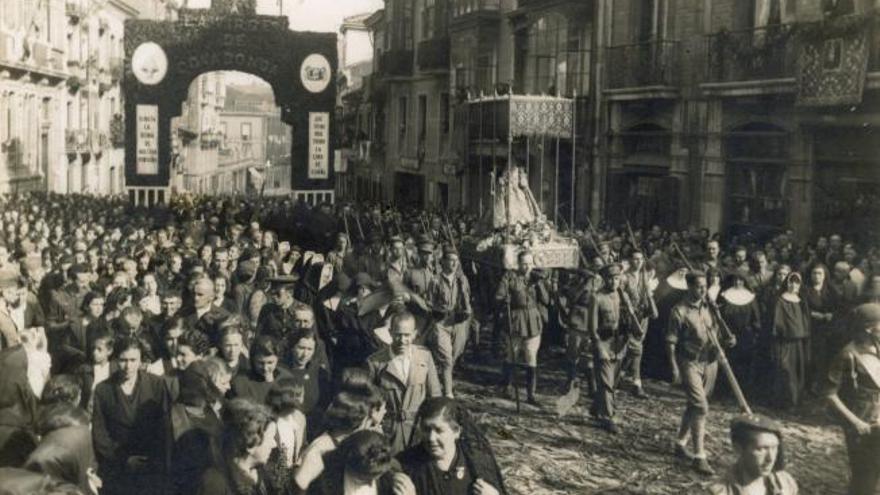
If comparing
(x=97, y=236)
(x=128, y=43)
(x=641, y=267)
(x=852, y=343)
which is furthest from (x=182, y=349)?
(x=128, y=43)

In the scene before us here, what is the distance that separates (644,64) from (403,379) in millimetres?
14107

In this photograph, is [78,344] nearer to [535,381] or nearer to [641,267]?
[535,381]

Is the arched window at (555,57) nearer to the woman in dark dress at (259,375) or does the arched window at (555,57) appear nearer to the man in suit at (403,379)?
the man in suit at (403,379)

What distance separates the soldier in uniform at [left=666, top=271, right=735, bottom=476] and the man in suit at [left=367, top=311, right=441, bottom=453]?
8.70 ft

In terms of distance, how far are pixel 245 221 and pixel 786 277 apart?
14907 mm

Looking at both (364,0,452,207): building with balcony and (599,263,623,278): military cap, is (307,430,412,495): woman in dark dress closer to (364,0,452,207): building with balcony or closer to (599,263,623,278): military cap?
(599,263,623,278): military cap

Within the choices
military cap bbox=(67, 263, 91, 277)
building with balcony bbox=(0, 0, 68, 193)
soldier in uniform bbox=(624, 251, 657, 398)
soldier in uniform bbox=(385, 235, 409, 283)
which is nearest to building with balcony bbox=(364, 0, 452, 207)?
building with balcony bbox=(0, 0, 68, 193)

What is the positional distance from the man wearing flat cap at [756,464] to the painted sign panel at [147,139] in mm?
23222

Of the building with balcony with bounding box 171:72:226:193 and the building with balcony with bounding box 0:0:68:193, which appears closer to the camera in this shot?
the building with balcony with bounding box 0:0:68:193

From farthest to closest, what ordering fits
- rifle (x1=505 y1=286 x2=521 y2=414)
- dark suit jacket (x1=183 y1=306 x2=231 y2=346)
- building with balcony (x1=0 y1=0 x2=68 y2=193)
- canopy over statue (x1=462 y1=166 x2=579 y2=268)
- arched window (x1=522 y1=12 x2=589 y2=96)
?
1. arched window (x1=522 y1=12 x2=589 y2=96)
2. building with balcony (x1=0 y1=0 x2=68 y2=193)
3. canopy over statue (x1=462 y1=166 x2=579 y2=268)
4. rifle (x1=505 y1=286 x2=521 y2=414)
5. dark suit jacket (x1=183 y1=306 x2=231 y2=346)

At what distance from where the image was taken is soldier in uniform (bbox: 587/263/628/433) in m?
9.24

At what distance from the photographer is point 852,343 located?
19.7ft

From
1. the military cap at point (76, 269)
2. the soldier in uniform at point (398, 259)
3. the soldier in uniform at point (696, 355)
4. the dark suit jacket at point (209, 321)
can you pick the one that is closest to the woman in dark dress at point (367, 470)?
the dark suit jacket at point (209, 321)

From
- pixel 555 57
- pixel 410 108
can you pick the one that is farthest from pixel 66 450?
pixel 410 108
